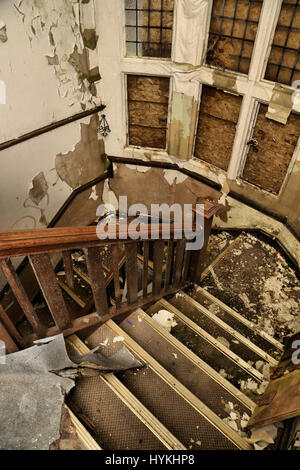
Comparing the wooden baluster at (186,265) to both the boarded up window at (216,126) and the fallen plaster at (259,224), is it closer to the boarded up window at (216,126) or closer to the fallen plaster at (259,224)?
the fallen plaster at (259,224)

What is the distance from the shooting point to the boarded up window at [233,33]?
318 centimetres

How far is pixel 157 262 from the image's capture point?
2.64m

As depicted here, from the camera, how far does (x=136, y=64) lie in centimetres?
394

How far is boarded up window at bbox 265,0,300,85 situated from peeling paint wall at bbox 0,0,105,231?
2185mm

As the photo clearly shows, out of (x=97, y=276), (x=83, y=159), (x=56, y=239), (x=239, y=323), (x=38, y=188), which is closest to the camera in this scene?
(x=56, y=239)

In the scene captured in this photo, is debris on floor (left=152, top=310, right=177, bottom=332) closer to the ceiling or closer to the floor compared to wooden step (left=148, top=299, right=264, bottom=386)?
closer to the ceiling

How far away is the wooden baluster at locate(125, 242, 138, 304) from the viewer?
7.29 feet

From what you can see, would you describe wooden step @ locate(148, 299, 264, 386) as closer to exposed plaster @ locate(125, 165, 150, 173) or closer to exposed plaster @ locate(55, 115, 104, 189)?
exposed plaster @ locate(55, 115, 104, 189)

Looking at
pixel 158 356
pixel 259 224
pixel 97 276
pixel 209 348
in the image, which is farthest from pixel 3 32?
pixel 259 224

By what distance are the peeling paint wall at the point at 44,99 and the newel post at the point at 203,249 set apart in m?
2.14

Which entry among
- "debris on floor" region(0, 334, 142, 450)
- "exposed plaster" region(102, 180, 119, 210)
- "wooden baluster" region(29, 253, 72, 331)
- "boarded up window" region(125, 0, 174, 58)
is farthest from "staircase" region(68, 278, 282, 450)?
"boarded up window" region(125, 0, 174, 58)

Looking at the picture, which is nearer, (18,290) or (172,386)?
(18,290)

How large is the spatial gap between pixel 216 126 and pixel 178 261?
2132mm

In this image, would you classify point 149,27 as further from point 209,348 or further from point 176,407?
point 176,407
